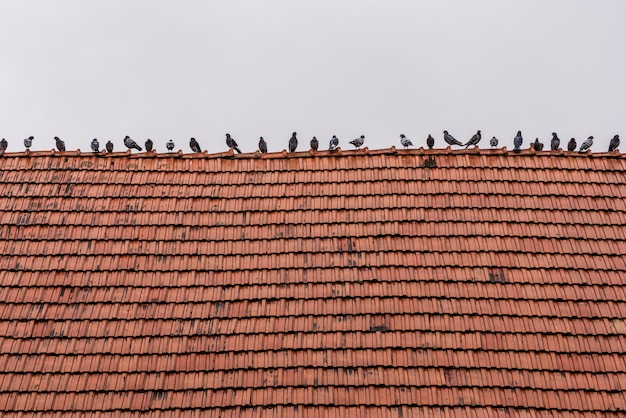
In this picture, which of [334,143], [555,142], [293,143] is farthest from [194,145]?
[555,142]

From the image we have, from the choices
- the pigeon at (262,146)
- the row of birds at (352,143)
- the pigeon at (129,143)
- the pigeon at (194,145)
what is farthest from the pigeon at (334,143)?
the pigeon at (129,143)

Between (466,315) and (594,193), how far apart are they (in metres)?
2.59

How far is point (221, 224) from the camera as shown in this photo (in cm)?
730

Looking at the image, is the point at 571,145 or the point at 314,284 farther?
the point at 571,145

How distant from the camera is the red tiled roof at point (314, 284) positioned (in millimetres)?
5809

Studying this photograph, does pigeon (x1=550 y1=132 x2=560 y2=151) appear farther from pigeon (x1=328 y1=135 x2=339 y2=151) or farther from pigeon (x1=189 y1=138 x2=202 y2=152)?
pigeon (x1=189 y1=138 x2=202 y2=152)

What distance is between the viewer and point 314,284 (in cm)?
668

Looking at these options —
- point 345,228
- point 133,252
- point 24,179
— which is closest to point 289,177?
point 345,228

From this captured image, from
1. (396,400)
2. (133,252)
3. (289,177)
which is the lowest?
(396,400)

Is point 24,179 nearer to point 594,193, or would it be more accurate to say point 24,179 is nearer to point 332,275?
point 332,275

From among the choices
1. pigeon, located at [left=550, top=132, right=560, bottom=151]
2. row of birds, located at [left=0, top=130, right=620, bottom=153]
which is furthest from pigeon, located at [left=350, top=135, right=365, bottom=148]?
pigeon, located at [left=550, top=132, right=560, bottom=151]

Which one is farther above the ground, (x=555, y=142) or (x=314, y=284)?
(x=555, y=142)

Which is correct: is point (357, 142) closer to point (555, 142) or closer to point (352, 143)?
point (352, 143)

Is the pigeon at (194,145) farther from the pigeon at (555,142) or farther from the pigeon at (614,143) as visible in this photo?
the pigeon at (614,143)
